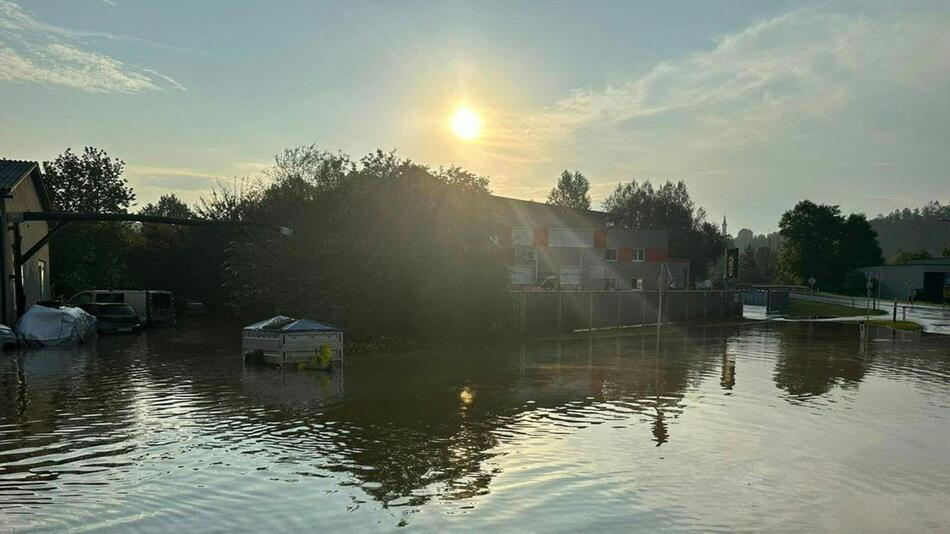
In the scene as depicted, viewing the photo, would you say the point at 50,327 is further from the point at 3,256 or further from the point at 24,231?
the point at 24,231

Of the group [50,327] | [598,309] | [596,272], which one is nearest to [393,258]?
[50,327]

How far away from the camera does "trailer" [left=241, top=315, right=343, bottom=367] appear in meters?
20.5

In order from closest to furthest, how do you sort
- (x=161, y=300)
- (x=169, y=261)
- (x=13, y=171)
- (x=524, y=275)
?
(x=13, y=171), (x=161, y=300), (x=169, y=261), (x=524, y=275)

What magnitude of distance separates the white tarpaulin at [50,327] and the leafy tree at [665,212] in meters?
97.9

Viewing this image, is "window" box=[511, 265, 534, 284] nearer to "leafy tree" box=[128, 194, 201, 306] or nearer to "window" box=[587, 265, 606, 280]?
"window" box=[587, 265, 606, 280]

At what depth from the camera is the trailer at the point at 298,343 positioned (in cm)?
2055

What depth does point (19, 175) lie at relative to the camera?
30859 millimetres

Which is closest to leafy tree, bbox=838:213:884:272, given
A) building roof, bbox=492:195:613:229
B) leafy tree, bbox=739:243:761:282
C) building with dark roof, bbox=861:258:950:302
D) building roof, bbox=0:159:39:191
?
building with dark roof, bbox=861:258:950:302

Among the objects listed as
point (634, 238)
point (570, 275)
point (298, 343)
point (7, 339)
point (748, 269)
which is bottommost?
point (7, 339)

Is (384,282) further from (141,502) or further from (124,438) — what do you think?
(141,502)

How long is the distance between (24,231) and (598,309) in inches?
1079

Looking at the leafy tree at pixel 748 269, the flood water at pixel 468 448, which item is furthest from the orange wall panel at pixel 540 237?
the leafy tree at pixel 748 269

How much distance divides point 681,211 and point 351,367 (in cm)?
11151

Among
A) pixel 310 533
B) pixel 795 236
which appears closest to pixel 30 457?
pixel 310 533
